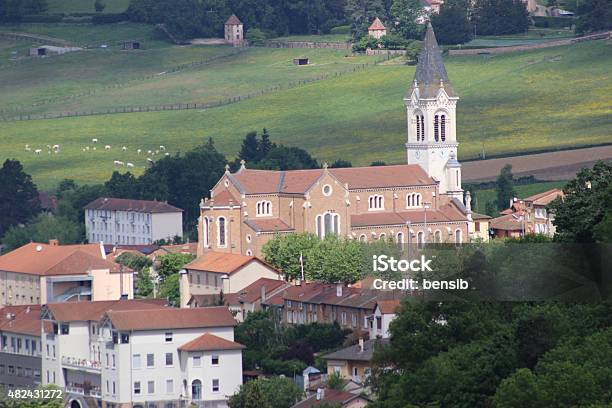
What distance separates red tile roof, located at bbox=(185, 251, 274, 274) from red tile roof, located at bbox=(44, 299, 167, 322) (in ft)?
54.3

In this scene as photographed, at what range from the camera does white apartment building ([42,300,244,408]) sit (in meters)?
95.5

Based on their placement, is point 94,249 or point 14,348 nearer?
point 14,348

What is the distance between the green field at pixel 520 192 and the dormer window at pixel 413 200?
624 inches

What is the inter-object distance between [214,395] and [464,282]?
23273mm

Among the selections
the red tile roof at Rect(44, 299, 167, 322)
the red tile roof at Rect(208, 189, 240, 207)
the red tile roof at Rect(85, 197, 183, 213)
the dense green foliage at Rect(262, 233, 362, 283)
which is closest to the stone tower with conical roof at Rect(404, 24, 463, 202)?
the red tile roof at Rect(208, 189, 240, 207)

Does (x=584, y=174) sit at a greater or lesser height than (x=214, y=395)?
greater

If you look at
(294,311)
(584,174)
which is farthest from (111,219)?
(584,174)

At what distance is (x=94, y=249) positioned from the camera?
132125 millimetres

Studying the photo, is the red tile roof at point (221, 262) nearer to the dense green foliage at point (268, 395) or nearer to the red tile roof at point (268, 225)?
the red tile roof at point (268, 225)

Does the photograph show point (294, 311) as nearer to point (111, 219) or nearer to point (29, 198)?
point (111, 219)

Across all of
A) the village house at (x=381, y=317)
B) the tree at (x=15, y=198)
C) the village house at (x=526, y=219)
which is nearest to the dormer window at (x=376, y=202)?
the village house at (x=526, y=219)

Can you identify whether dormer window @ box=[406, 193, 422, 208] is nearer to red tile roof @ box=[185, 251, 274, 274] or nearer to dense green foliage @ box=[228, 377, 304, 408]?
red tile roof @ box=[185, 251, 274, 274]

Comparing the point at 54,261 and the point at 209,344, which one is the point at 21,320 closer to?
the point at 209,344

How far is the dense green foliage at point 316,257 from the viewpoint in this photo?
117m
